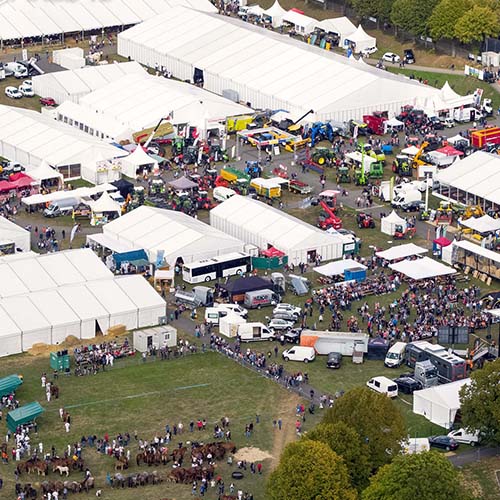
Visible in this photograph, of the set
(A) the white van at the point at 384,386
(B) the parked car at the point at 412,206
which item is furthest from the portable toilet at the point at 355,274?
(A) the white van at the point at 384,386

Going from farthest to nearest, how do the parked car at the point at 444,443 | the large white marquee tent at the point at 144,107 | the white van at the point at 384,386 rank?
the large white marquee tent at the point at 144,107
the white van at the point at 384,386
the parked car at the point at 444,443

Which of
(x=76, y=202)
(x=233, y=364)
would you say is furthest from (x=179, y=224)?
(x=233, y=364)

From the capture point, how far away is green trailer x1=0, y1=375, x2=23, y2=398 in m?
106

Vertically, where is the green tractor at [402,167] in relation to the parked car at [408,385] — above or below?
below

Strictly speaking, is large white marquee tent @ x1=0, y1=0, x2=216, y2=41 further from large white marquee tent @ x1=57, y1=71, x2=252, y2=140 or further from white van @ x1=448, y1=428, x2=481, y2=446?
white van @ x1=448, y1=428, x2=481, y2=446

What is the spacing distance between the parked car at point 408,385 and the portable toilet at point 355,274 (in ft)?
57.4

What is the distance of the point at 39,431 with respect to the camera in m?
102

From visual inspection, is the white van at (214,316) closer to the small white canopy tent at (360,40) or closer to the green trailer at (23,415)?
the green trailer at (23,415)

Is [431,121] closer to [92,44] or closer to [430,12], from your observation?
[430,12]

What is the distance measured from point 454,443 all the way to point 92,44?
309 ft

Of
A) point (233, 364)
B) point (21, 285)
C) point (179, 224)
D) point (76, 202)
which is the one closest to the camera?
point (233, 364)

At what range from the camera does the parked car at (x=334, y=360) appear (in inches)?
4336

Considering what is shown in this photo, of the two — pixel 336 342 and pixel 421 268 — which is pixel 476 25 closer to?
pixel 421 268

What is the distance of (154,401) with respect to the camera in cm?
10575
